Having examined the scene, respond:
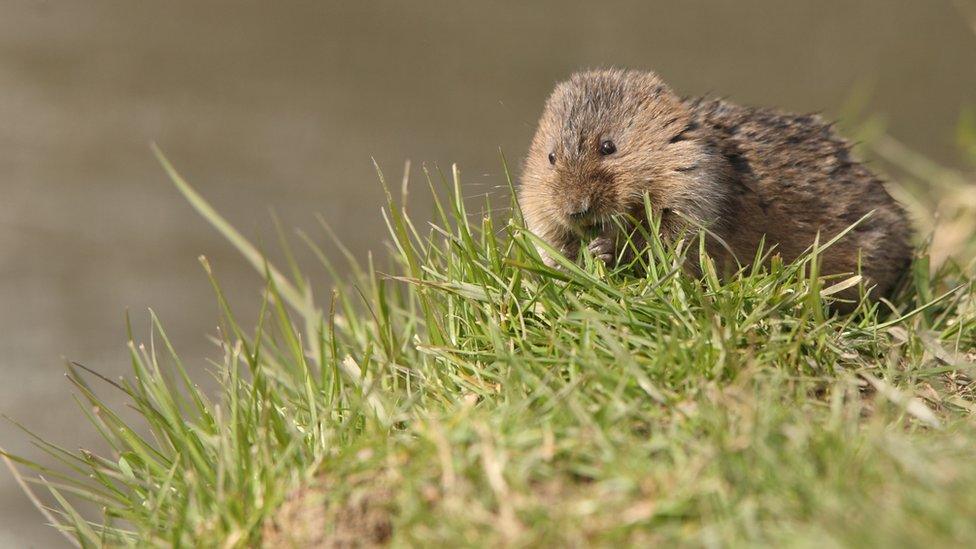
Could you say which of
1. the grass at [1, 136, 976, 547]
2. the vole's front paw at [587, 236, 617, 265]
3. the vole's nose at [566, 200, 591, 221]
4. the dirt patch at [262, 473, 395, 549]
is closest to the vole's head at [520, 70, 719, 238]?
the vole's nose at [566, 200, 591, 221]

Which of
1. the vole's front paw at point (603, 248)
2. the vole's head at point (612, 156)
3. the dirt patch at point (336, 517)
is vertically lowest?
the dirt patch at point (336, 517)

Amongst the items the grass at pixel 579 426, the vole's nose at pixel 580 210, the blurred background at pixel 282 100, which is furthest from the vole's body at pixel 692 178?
the blurred background at pixel 282 100

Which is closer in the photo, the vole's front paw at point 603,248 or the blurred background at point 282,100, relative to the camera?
the vole's front paw at point 603,248

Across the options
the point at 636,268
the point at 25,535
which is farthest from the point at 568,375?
the point at 25,535

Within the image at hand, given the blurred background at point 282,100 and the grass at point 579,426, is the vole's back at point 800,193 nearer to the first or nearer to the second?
the grass at point 579,426

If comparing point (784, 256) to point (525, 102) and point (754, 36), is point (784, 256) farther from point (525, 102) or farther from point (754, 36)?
point (754, 36)

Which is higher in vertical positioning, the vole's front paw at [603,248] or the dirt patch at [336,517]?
the vole's front paw at [603,248]

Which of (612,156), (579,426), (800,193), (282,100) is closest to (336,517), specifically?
(579,426)
